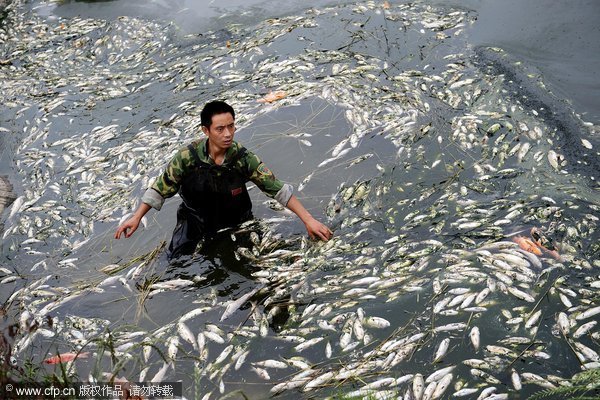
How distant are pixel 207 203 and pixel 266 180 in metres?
0.84

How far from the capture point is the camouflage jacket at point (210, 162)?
7.27 metres

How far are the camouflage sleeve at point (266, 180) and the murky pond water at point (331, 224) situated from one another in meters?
0.82

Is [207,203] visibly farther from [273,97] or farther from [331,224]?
[273,97]

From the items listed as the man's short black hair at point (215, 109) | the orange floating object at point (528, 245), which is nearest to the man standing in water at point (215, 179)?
the man's short black hair at point (215, 109)

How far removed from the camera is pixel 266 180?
726 centimetres

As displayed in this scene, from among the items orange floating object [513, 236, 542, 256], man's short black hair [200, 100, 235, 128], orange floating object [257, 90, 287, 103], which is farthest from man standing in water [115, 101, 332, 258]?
orange floating object [257, 90, 287, 103]

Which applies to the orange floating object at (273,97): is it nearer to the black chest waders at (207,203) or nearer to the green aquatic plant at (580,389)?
the black chest waders at (207,203)

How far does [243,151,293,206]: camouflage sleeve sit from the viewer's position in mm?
7258

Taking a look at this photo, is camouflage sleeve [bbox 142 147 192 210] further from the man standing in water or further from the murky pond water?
the murky pond water

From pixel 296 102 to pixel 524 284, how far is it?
5478 mm

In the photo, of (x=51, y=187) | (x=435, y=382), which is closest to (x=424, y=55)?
(x=51, y=187)

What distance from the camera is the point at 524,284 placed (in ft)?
21.8

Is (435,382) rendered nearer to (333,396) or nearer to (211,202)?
(333,396)

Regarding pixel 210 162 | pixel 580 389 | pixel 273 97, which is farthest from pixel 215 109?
pixel 273 97
